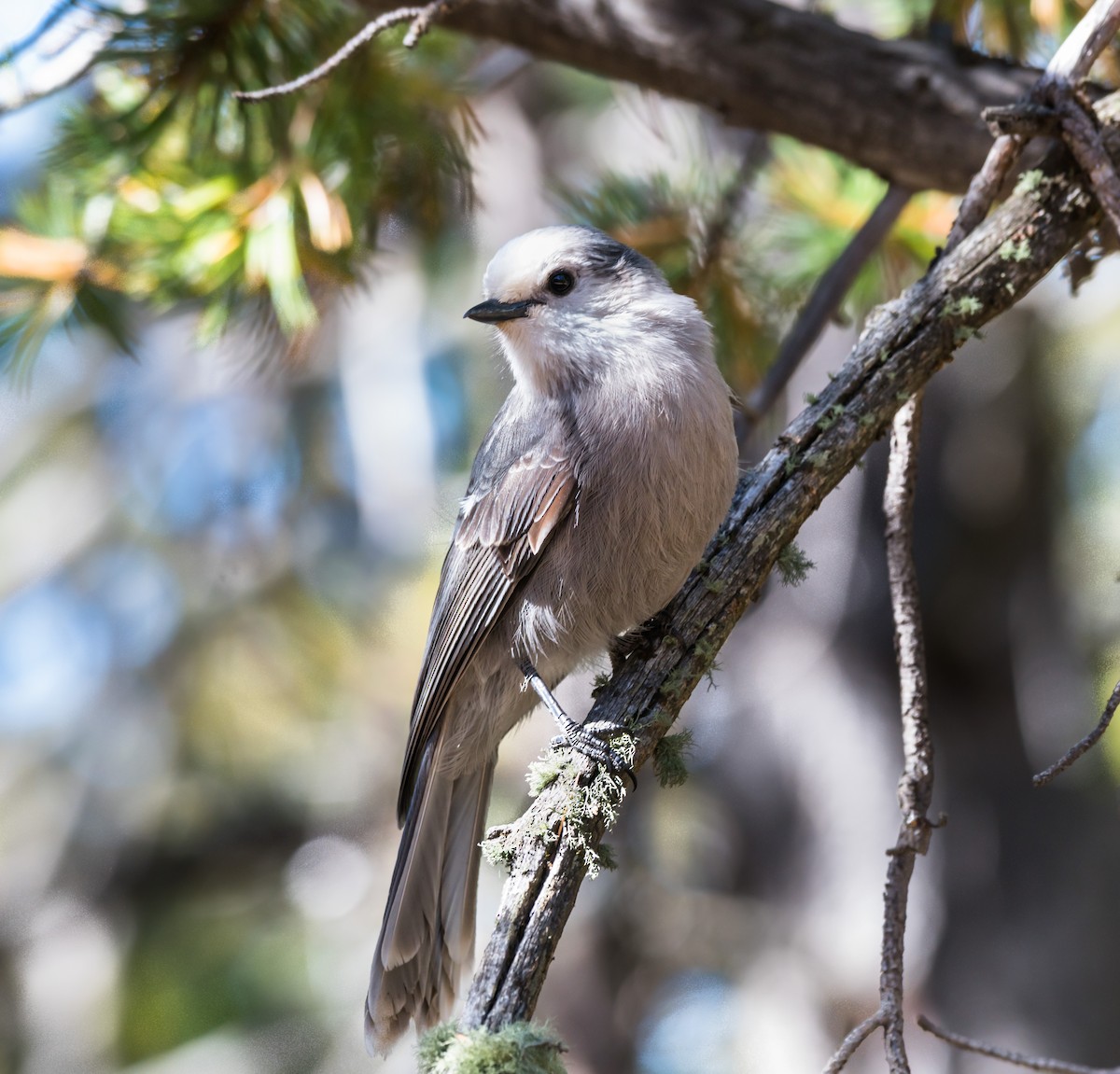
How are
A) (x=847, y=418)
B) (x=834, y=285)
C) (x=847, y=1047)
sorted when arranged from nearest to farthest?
(x=847, y=1047) → (x=847, y=418) → (x=834, y=285)

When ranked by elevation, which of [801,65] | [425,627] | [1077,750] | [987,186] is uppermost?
[425,627]

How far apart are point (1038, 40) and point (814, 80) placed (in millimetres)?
1431

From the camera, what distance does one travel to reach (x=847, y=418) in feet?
6.63

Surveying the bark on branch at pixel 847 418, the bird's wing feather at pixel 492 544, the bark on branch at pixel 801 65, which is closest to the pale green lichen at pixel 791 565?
the bark on branch at pixel 847 418

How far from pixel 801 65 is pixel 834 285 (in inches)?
21.2

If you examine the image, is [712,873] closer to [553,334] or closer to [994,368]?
[994,368]

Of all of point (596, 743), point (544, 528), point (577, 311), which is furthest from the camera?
point (577, 311)

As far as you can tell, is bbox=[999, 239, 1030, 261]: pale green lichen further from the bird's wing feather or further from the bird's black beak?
the bird's black beak

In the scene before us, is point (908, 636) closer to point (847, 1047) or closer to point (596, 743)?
point (596, 743)

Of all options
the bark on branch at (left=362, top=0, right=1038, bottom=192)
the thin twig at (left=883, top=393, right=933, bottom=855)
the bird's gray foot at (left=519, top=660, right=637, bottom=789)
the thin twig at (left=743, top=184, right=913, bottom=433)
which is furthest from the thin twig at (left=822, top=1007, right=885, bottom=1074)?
the bark on branch at (left=362, top=0, right=1038, bottom=192)

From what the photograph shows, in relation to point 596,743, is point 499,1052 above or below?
below

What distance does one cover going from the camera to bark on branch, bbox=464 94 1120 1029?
197 centimetres

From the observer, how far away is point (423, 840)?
2775mm

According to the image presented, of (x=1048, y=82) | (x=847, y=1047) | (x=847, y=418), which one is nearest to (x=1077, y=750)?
(x=847, y=1047)
